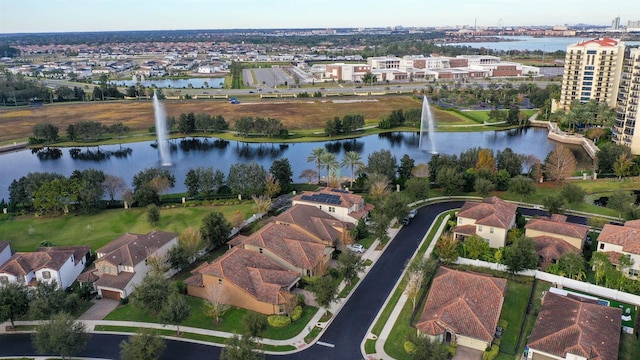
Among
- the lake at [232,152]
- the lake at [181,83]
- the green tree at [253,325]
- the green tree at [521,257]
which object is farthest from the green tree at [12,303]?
the lake at [181,83]

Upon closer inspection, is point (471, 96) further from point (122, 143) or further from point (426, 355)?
point (426, 355)

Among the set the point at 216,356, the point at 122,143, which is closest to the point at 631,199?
the point at 216,356

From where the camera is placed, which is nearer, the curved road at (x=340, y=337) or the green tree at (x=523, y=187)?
the curved road at (x=340, y=337)

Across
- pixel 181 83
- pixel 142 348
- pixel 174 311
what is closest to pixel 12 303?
pixel 174 311

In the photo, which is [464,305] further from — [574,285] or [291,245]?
[291,245]

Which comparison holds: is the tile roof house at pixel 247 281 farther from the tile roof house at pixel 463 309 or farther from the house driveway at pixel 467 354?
the house driveway at pixel 467 354

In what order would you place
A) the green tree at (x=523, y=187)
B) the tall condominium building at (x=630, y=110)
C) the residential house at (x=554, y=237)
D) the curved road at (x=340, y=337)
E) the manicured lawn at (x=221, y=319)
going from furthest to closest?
the tall condominium building at (x=630, y=110) < the green tree at (x=523, y=187) < the residential house at (x=554, y=237) < the manicured lawn at (x=221, y=319) < the curved road at (x=340, y=337)
